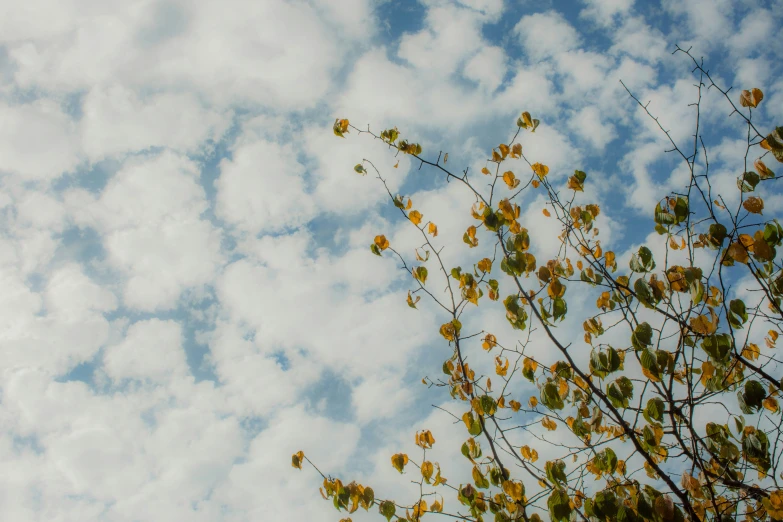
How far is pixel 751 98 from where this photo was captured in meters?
2.45

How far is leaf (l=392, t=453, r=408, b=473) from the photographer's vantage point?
9.94ft

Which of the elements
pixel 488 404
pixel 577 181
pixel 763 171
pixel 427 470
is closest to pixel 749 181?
pixel 763 171

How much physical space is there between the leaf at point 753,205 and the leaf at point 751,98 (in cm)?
51

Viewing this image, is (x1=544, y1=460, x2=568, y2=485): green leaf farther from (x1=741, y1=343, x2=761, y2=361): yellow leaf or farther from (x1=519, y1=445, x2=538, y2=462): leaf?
(x1=741, y1=343, x2=761, y2=361): yellow leaf

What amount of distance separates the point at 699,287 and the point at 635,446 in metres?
0.89

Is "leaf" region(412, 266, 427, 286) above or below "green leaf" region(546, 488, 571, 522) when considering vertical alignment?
above

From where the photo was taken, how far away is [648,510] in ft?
6.95

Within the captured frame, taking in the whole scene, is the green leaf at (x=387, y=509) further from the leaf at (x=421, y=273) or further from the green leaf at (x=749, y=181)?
the green leaf at (x=749, y=181)

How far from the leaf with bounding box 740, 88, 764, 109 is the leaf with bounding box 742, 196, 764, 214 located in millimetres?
510

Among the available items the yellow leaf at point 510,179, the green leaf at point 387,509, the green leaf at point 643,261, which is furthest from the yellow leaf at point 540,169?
the green leaf at point 387,509

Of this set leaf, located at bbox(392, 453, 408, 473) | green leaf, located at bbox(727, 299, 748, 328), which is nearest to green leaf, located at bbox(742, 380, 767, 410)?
green leaf, located at bbox(727, 299, 748, 328)

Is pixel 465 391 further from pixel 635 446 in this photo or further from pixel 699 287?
pixel 699 287

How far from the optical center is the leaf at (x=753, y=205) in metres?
2.29

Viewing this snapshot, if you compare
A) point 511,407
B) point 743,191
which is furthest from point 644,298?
point 511,407
